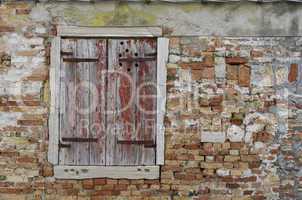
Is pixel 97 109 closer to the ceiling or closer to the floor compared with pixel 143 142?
closer to the ceiling

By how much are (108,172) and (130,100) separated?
0.85m

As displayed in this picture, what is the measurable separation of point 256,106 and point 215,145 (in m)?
0.64

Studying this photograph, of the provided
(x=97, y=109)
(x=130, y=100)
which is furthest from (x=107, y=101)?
(x=130, y=100)

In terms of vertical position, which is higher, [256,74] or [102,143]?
[256,74]

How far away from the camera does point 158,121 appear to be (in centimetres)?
528

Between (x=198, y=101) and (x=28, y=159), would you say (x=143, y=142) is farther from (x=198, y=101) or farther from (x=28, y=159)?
(x=28, y=159)

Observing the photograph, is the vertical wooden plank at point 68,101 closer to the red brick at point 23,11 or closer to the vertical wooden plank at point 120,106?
the vertical wooden plank at point 120,106

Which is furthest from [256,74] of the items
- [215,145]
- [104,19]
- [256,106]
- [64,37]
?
[64,37]

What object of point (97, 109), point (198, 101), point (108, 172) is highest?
point (198, 101)

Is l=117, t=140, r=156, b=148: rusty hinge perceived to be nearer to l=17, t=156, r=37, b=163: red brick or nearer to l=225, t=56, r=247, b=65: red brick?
l=17, t=156, r=37, b=163: red brick

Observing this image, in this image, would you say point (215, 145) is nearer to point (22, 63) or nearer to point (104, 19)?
point (104, 19)

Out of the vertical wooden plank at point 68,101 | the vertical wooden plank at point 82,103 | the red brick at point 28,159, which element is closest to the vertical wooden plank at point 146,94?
the vertical wooden plank at point 82,103

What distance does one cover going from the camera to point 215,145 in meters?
5.30

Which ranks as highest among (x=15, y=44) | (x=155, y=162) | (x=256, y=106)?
(x=15, y=44)
